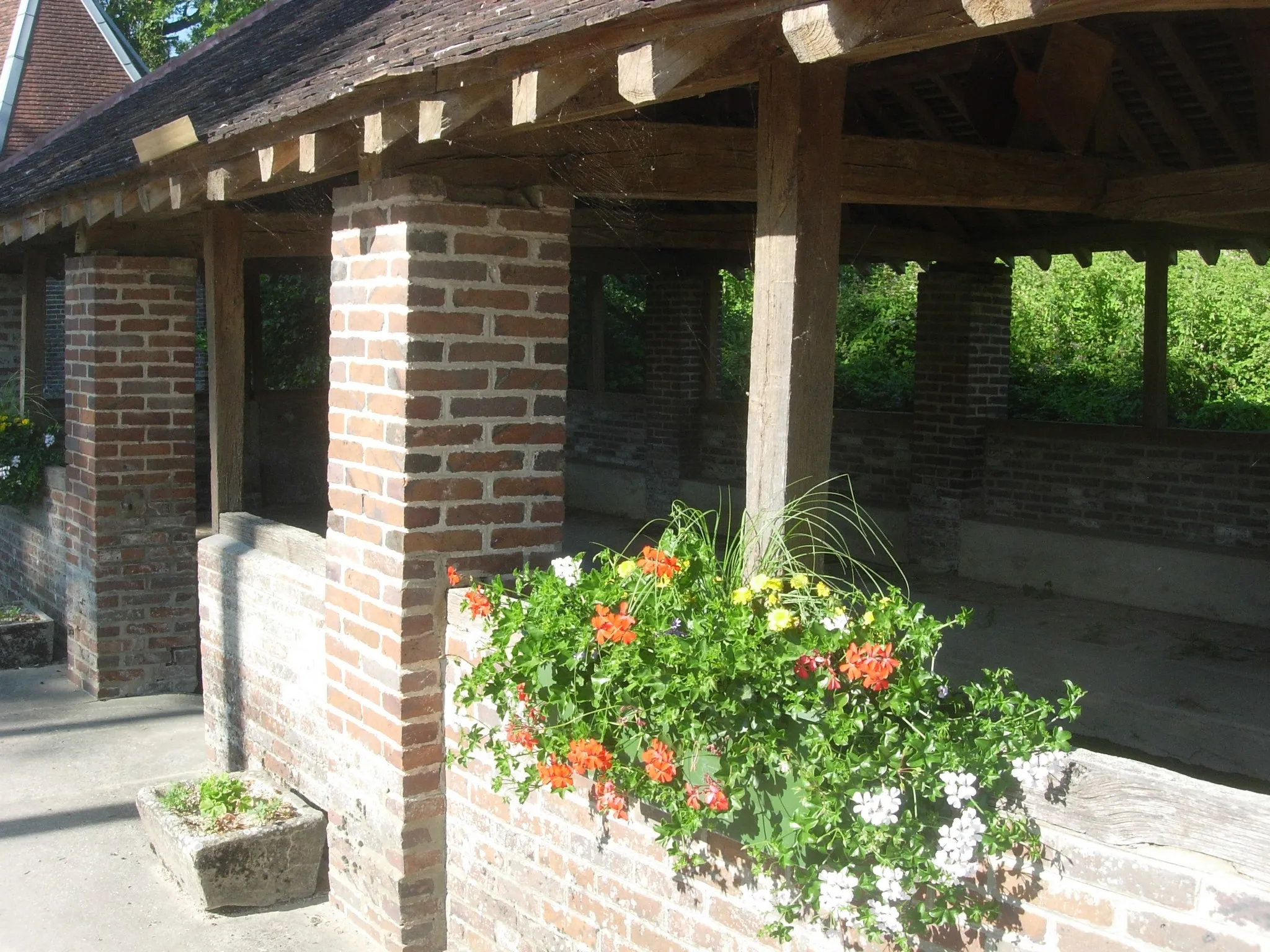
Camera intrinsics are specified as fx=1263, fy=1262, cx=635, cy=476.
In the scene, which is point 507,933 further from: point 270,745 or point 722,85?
point 722,85

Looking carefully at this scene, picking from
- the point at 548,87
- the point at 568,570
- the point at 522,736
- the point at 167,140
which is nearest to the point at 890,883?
the point at 522,736

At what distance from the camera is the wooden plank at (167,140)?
464 cm

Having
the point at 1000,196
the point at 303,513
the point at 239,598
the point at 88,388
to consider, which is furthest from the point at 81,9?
the point at 1000,196

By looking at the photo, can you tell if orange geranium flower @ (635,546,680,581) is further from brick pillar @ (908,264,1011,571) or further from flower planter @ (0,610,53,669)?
brick pillar @ (908,264,1011,571)

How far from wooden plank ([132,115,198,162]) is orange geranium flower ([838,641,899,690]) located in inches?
127

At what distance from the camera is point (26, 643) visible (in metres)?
7.96

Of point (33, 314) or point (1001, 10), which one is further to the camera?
point (33, 314)

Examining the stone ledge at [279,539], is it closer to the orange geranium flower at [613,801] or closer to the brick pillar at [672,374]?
the orange geranium flower at [613,801]

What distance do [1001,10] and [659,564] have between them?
4.81 feet

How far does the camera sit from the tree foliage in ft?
85.9

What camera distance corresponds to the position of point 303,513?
13.1 metres

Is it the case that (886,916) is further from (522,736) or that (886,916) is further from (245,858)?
(245,858)

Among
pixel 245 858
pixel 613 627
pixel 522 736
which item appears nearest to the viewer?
pixel 613 627

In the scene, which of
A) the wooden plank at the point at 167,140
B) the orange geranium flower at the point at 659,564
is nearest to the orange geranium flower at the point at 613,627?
the orange geranium flower at the point at 659,564
